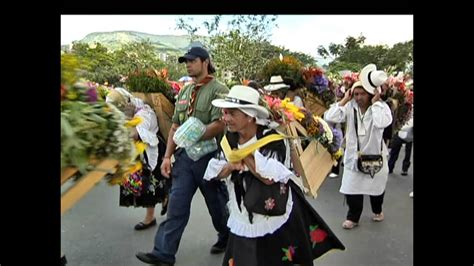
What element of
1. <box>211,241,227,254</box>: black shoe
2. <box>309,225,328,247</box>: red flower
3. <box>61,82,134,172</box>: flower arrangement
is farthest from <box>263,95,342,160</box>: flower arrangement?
<box>61,82,134,172</box>: flower arrangement

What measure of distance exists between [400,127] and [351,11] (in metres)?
5.50

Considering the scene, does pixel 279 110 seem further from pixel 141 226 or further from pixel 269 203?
pixel 141 226

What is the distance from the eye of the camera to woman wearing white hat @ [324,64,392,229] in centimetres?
515

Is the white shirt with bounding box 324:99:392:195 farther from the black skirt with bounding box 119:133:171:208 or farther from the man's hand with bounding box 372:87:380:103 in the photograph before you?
the black skirt with bounding box 119:133:171:208

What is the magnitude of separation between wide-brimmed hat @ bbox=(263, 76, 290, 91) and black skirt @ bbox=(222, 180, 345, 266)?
7.90 feet

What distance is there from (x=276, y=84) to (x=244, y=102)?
8.74 feet

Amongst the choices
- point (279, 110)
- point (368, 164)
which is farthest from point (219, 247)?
point (368, 164)

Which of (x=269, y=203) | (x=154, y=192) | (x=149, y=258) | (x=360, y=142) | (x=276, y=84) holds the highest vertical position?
(x=276, y=84)

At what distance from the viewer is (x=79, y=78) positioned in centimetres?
165

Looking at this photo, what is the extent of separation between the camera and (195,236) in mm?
4996

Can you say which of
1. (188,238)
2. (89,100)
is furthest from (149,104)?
(89,100)

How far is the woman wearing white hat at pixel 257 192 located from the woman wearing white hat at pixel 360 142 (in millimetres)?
2113
